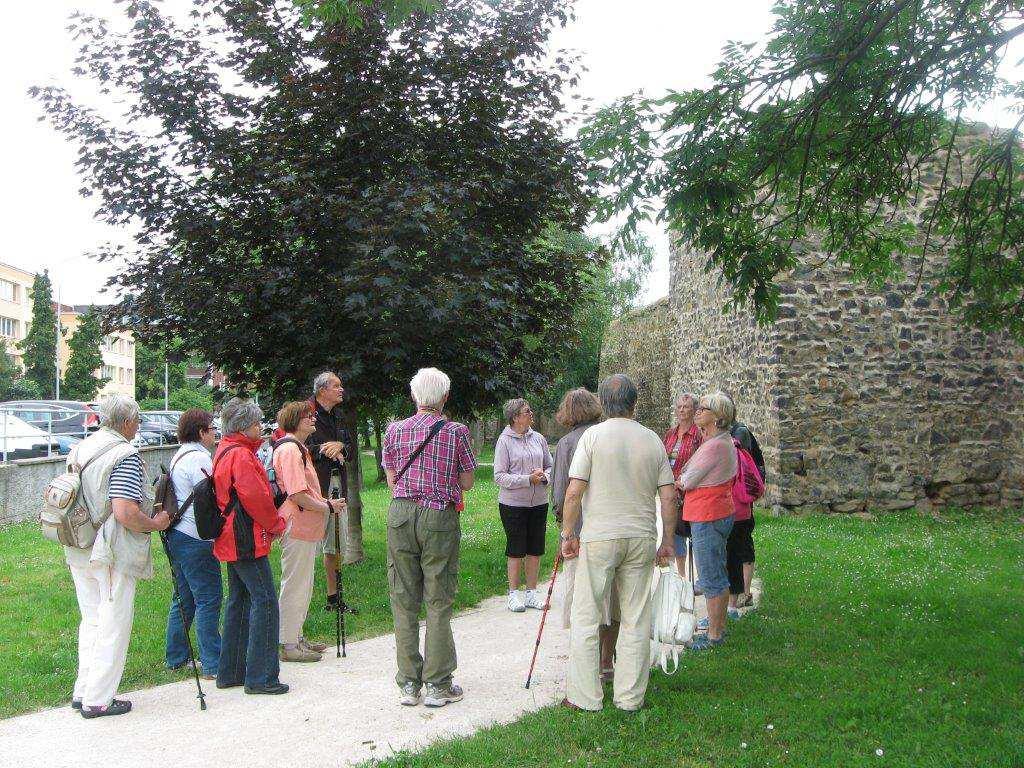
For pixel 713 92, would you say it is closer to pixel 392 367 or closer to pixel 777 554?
pixel 392 367

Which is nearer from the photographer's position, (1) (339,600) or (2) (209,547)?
(2) (209,547)

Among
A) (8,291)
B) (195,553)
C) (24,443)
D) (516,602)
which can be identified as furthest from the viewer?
(8,291)

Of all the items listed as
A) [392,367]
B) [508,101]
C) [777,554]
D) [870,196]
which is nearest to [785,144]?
Answer: [870,196]

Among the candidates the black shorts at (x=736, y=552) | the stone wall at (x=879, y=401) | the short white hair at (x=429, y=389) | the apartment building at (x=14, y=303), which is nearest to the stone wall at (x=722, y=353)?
the stone wall at (x=879, y=401)

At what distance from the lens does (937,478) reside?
44.2ft

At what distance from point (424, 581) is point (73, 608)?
177 inches

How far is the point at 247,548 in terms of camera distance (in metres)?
5.39

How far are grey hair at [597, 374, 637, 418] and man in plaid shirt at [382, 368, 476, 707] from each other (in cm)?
88

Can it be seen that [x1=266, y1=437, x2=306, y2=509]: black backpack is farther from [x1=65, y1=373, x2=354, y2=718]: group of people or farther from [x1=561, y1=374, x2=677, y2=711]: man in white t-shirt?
[x1=561, y1=374, x2=677, y2=711]: man in white t-shirt

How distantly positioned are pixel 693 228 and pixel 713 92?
40.1 inches

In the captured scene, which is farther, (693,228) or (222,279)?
(222,279)

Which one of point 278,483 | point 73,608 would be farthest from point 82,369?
point 278,483

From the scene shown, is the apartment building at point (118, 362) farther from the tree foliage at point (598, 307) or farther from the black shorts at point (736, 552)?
the black shorts at point (736, 552)

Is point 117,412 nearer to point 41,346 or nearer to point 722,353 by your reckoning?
point 722,353
